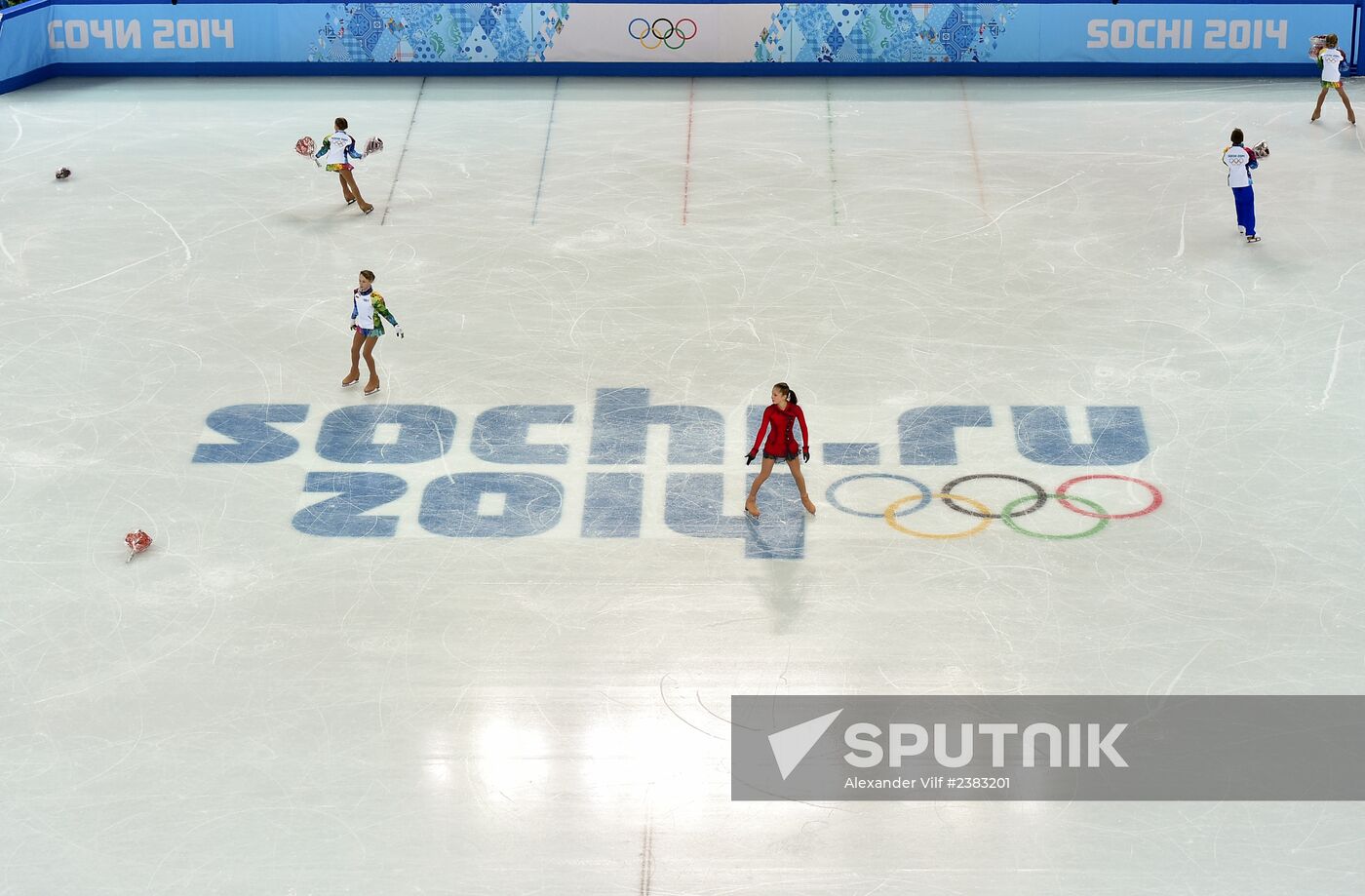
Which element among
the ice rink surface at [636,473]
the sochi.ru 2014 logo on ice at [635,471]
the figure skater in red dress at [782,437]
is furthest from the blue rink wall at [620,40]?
the figure skater in red dress at [782,437]

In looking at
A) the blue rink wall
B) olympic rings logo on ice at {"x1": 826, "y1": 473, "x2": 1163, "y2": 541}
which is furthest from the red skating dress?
the blue rink wall

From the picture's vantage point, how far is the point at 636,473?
18.9 m

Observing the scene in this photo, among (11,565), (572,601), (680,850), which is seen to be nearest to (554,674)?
(572,601)

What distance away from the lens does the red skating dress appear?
56.8 ft

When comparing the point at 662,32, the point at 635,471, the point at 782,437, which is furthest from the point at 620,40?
the point at 782,437

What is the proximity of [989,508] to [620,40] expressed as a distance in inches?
577

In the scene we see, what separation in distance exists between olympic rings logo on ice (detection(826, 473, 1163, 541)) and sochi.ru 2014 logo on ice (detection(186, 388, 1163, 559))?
0.02m

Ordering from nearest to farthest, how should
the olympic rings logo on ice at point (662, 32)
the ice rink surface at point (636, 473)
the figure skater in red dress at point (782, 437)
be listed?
the ice rink surface at point (636, 473) → the figure skater in red dress at point (782, 437) → the olympic rings logo on ice at point (662, 32)

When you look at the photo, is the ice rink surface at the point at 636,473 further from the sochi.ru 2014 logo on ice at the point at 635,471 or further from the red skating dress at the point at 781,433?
the red skating dress at the point at 781,433

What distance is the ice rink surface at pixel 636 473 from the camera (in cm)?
1394

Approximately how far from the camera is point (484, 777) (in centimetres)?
1445

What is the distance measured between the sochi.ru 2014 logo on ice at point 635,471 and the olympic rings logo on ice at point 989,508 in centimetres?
2

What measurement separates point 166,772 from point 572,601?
4045 millimetres

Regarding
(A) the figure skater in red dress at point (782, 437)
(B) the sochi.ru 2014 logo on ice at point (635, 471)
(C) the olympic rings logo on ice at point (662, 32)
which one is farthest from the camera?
(C) the olympic rings logo on ice at point (662, 32)
